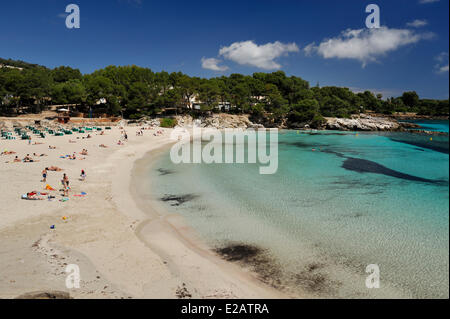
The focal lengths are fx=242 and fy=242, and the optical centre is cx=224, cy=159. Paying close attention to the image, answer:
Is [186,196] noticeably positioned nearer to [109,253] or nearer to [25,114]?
[109,253]

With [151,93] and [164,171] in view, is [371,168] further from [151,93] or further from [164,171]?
[151,93]

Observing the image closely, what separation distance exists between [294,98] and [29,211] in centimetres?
7663

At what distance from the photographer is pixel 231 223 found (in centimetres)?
1299

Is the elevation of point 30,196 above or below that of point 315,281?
above

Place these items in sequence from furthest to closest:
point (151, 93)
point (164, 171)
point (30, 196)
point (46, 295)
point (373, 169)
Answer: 1. point (151, 93)
2. point (373, 169)
3. point (164, 171)
4. point (30, 196)
5. point (46, 295)

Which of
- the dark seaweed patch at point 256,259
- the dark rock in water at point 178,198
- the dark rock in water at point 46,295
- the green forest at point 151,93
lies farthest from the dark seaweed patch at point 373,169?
the green forest at point 151,93

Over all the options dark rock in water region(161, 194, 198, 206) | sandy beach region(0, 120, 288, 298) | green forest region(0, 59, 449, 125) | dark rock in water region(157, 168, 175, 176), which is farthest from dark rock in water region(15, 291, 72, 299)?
green forest region(0, 59, 449, 125)

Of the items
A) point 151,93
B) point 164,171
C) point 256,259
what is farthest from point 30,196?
point 151,93

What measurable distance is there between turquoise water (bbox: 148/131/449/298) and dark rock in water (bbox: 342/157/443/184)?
11 cm

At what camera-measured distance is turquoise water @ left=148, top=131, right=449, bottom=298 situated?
8.78 m

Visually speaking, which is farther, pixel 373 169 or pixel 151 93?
pixel 151 93

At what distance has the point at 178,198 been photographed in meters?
16.5

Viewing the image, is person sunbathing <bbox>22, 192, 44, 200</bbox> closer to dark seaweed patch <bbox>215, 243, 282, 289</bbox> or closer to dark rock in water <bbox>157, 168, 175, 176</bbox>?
dark rock in water <bbox>157, 168, 175, 176</bbox>

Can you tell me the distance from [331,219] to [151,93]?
55.4m
